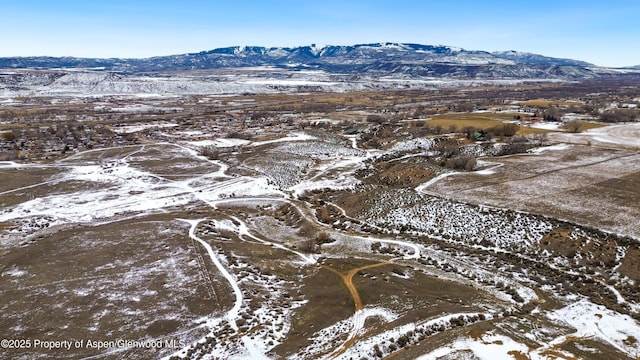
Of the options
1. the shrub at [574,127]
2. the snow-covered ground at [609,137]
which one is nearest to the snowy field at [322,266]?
the snow-covered ground at [609,137]

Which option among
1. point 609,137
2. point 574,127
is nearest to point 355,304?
point 609,137

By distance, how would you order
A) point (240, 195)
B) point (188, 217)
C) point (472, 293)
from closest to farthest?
point (472, 293) < point (188, 217) < point (240, 195)

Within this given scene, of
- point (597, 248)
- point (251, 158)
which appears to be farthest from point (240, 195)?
point (597, 248)

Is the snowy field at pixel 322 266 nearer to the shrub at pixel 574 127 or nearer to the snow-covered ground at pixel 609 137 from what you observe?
the snow-covered ground at pixel 609 137

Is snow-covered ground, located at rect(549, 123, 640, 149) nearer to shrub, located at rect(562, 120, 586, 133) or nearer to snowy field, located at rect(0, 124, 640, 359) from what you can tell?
shrub, located at rect(562, 120, 586, 133)

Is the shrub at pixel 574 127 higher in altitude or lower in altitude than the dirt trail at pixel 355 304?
higher

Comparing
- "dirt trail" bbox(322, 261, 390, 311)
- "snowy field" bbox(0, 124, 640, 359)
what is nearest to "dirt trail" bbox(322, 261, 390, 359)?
"dirt trail" bbox(322, 261, 390, 311)

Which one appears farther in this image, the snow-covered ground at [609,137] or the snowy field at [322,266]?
the snow-covered ground at [609,137]

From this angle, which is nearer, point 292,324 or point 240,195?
point 292,324

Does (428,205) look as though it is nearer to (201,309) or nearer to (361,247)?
(361,247)

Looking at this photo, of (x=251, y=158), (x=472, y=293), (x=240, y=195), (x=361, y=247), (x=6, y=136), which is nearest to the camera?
(x=472, y=293)

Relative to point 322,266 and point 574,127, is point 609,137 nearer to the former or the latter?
point 574,127
